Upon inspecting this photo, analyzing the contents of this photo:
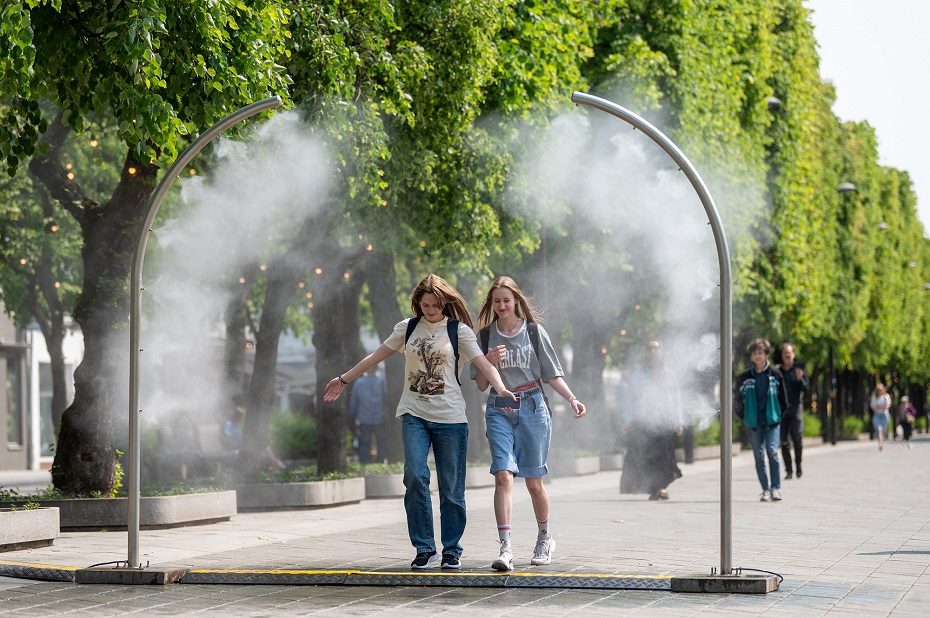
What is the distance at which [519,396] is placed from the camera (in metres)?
10.6

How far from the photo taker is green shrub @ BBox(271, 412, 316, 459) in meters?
30.3

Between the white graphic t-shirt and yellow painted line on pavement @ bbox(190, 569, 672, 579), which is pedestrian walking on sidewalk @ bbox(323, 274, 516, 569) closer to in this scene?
the white graphic t-shirt

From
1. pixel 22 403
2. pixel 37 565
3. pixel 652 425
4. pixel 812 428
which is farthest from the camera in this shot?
pixel 812 428

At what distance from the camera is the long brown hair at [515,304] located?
1057 cm

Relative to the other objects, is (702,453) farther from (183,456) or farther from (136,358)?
(136,358)

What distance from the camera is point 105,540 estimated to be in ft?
44.4

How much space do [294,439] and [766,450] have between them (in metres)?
13.6

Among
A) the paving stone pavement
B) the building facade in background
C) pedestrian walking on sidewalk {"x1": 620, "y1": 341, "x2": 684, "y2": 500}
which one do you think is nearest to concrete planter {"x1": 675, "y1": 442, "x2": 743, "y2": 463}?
the paving stone pavement

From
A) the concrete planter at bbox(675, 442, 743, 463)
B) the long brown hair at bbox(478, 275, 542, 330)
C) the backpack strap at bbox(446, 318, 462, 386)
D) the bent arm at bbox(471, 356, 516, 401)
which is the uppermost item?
the long brown hair at bbox(478, 275, 542, 330)

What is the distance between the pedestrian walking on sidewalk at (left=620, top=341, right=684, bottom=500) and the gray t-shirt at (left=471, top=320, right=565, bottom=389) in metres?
7.49

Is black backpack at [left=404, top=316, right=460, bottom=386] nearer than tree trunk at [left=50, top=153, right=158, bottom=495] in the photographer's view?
Yes

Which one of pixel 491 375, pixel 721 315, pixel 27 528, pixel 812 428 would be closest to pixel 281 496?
pixel 27 528

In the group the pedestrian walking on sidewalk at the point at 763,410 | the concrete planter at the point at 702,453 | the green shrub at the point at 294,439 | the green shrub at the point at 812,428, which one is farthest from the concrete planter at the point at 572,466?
the green shrub at the point at 812,428

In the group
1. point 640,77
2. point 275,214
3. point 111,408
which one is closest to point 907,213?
point 640,77
